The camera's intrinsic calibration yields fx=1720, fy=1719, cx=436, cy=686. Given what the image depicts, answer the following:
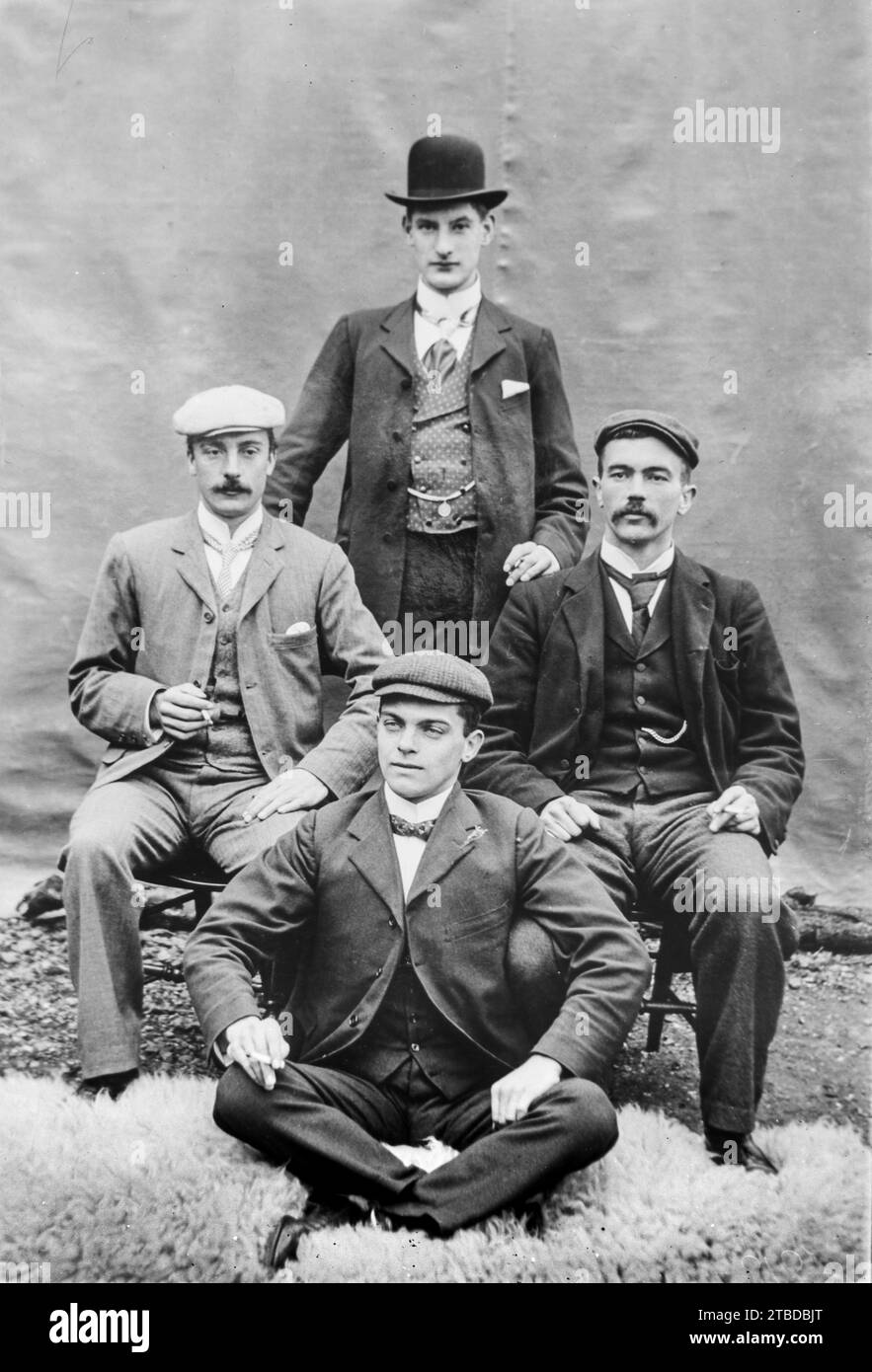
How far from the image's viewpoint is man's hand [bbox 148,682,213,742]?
4.74 m

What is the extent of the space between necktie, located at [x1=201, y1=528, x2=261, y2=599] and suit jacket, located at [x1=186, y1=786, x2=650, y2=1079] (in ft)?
2.75

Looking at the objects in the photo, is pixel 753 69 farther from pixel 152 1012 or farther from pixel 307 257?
pixel 152 1012

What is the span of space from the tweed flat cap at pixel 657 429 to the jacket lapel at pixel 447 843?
114 cm

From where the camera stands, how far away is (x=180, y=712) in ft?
15.6

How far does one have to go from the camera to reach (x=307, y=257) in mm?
5316

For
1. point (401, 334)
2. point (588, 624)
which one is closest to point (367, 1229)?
point (588, 624)

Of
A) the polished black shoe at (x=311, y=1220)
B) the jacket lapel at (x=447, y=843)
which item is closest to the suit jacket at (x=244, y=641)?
the jacket lapel at (x=447, y=843)

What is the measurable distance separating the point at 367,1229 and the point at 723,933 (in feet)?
3.84

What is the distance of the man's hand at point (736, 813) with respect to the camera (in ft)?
15.1

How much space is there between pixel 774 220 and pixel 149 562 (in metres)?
2.14

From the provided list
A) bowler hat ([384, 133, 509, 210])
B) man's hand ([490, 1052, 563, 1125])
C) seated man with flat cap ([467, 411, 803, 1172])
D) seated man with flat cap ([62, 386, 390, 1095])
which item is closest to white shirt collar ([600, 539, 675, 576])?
seated man with flat cap ([467, 411, 803, 1172])

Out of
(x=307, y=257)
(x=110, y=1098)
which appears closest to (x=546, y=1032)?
(x=110, y=1098)

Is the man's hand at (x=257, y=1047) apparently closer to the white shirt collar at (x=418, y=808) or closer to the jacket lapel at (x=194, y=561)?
the white shirt collar at (x=418, y=808)

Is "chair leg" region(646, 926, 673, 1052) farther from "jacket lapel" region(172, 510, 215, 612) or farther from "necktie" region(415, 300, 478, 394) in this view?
"necktie" region(415, 300, 478, 394)
